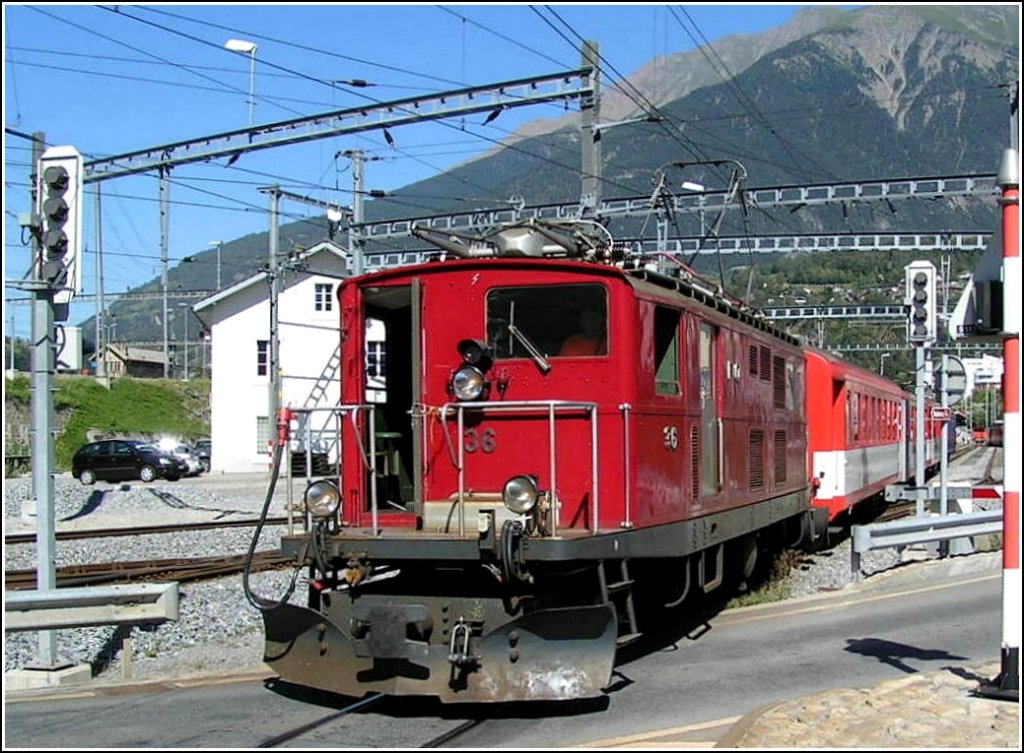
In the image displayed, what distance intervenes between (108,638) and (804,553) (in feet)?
34.0

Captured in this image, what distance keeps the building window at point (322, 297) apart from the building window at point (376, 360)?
134 feet

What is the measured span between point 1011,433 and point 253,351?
46.2 metres

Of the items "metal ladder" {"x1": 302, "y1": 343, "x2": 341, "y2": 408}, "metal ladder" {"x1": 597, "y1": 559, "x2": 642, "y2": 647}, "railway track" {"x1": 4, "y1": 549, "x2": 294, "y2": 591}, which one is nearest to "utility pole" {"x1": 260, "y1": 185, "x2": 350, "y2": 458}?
"metal ladder" {"x1": 302, "y1": 343, "x2": 341, "y2": 408}

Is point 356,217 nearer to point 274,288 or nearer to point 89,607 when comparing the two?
point 274,288

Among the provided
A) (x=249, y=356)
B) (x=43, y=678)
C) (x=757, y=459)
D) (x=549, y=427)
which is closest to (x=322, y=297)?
(x=249, y=356)

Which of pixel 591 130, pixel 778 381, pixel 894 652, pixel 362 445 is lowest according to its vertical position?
pixel 894 652

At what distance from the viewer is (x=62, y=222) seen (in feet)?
33.6

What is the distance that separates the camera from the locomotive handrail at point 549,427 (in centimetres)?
805

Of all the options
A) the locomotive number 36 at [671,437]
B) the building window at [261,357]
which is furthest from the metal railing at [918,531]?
the building window at [261,357]

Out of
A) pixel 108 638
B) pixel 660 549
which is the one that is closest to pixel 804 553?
pixel 660 549

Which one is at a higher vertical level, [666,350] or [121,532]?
[666,350]

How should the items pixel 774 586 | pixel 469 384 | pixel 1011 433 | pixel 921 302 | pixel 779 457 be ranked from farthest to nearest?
pixel 921 302
pixel 779 457
pixel 774 586
pixel 469 384
pixel 1011 433

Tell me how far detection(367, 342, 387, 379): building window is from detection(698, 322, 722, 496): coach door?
2.83 m

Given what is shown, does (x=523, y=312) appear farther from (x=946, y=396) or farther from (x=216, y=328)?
(x=216, y=328)
